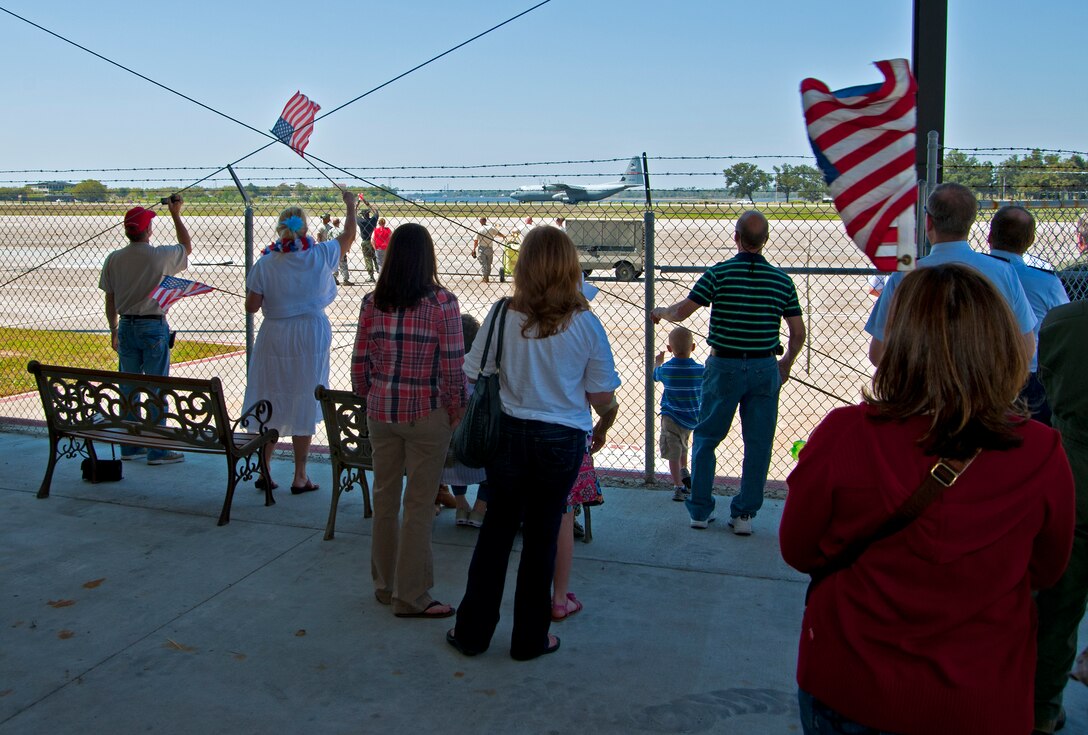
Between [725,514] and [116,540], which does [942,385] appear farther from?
[116,540]

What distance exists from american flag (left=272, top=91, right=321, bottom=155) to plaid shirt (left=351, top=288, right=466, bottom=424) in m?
2.99

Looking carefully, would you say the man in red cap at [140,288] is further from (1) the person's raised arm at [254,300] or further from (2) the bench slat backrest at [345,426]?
(2) the bench slat backrest at [345,426]

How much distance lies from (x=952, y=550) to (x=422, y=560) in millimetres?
2842

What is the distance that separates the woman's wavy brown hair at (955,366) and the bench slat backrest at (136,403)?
4.35 meters

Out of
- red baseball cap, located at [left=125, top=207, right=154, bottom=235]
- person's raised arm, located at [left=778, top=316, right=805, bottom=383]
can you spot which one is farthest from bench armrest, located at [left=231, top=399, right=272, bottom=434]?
person's raised arm, located at [left=778, top=316, right=805, bottom=383]

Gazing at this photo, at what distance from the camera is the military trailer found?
24053 millimetres

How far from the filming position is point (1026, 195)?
19.7ft

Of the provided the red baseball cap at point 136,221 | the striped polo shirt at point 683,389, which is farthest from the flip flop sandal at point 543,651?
the red baseball cap at point 136,221

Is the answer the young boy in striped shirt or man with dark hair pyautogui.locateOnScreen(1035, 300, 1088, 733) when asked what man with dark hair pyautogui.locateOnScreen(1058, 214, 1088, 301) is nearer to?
the young boy in striped shirt

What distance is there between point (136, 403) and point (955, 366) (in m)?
5.38

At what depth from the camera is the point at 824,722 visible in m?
2.07

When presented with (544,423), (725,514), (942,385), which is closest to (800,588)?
(725,514)

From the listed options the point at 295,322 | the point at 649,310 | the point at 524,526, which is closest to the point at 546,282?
the point at 524,526

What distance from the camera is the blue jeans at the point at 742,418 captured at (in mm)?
5211
